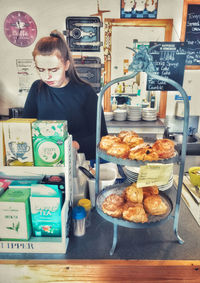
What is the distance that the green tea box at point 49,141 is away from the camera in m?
1.22

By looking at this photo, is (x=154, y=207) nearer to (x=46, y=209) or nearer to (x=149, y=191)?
(x=149, y=191)

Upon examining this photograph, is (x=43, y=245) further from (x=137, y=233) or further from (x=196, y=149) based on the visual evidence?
(x=196, y=149)

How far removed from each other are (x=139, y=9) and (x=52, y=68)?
6.85 feet

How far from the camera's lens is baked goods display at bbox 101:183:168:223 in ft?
3.64

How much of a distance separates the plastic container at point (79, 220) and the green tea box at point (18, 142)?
34 centimetres

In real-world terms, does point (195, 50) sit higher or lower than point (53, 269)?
higher

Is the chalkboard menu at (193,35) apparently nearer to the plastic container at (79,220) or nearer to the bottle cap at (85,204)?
the bottle cap at (85,204)

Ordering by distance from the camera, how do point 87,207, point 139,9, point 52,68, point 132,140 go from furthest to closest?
point 139,9
point 52,68
point 87,207
point 132,140

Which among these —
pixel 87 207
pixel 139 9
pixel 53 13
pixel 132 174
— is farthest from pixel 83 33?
pixel 87 207

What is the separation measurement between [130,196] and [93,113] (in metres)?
1.84

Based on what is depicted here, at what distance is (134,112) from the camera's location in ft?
13.4

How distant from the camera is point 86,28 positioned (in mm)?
4070

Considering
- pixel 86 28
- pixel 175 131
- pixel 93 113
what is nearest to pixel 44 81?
pixel 93 113

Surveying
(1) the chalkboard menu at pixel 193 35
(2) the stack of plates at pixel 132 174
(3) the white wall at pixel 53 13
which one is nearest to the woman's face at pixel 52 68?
(3) the white wall at pixel 53 13
